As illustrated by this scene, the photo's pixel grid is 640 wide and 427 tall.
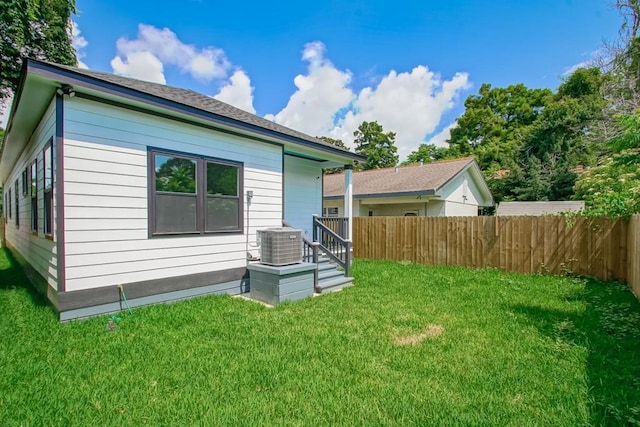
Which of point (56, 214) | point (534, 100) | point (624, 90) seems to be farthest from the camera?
point (534, 100)

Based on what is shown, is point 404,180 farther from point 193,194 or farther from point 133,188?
point 133,188

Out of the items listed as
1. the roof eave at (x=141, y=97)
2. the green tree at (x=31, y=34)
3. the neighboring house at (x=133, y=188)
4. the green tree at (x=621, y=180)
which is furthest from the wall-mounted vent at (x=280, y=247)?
the green tree at (x=31, y=34)

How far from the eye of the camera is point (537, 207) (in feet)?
50.5

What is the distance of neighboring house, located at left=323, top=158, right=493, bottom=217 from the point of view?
44.9 feet

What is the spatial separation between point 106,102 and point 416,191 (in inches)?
451

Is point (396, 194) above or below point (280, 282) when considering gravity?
above

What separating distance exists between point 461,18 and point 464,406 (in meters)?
11.0

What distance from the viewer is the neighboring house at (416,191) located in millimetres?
13672

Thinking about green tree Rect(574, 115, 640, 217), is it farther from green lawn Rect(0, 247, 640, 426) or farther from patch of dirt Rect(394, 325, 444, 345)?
patch of dirt Rect(394, 325, 444, 345)

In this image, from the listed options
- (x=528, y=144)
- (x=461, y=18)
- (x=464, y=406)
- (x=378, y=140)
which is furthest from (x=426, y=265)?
(x=378, y=140)

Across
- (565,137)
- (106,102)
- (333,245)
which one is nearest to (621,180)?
(333,245)

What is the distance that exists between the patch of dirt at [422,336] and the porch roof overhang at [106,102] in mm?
4526

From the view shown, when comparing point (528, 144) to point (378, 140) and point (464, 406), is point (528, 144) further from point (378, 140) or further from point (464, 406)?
point (464, 406)

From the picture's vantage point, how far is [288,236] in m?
5.61
